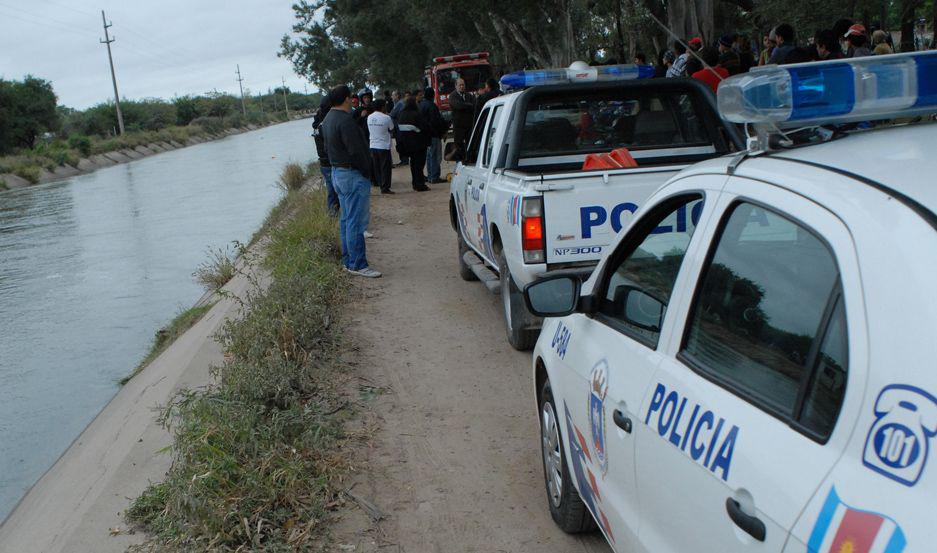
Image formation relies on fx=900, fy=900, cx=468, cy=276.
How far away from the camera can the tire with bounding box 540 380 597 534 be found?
386 centimetres

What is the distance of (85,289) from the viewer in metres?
15.4

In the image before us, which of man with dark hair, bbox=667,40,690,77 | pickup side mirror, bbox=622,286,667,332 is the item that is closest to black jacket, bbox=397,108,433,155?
man with dark hair, bbox=667,40,690,77

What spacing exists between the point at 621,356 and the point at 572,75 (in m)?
4.65

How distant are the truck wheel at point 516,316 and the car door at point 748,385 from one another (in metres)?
4.13

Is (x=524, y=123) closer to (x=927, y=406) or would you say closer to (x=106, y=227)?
(x=927, y=406)

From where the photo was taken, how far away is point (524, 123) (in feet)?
23.1

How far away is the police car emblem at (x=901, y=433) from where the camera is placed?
1555 mm

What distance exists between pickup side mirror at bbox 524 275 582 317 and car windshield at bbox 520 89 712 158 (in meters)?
3.84

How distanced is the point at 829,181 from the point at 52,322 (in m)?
13.4

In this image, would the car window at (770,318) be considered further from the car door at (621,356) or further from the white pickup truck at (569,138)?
the white pickup truck at (569,138)

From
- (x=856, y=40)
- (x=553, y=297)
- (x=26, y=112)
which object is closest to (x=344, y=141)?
(x=856, y=40)

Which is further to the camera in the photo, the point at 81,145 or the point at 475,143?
the point at 81,145

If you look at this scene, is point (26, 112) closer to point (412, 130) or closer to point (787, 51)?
point (412, 130)

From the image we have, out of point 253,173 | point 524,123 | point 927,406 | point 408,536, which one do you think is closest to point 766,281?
point 927,406
